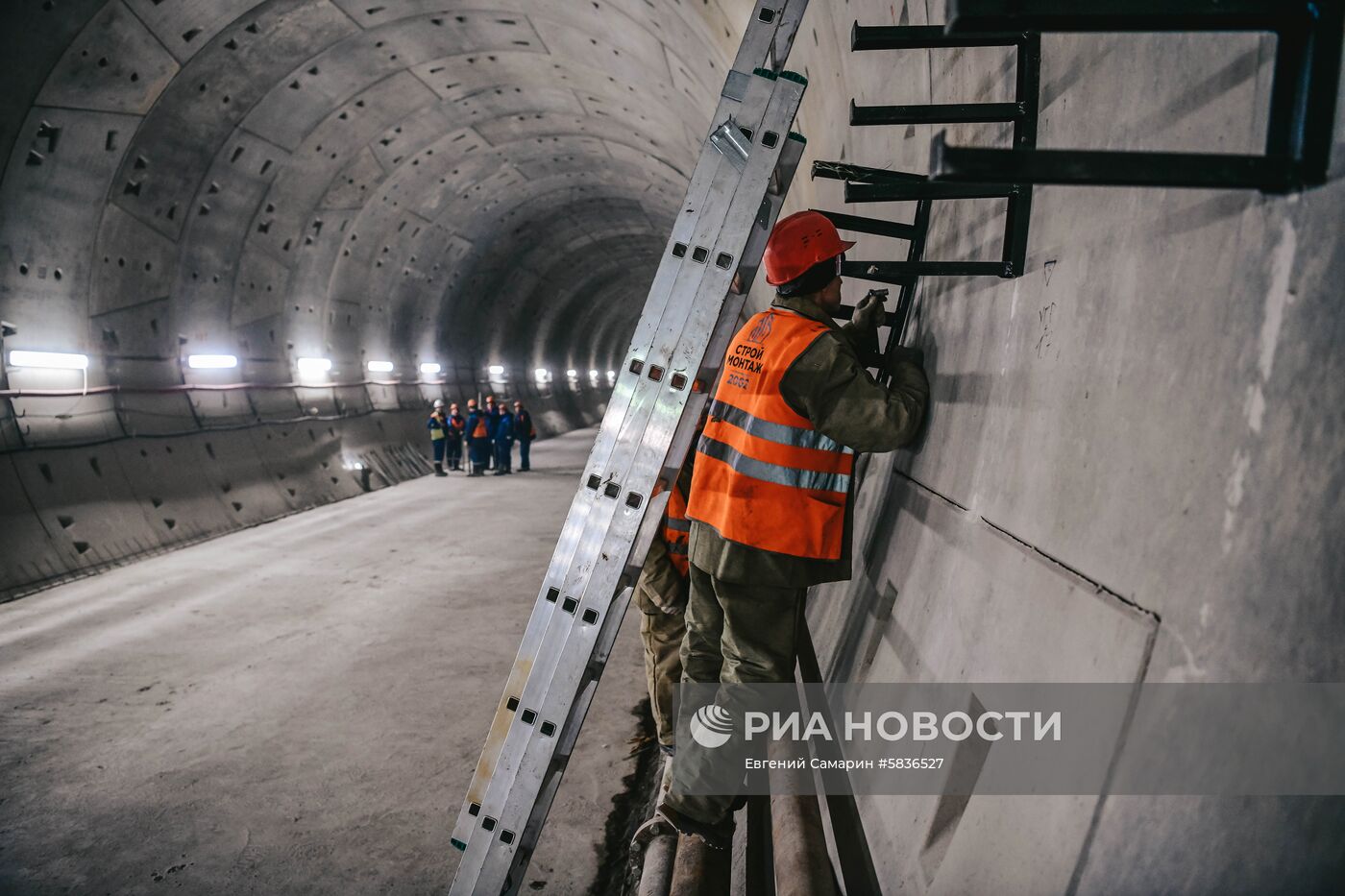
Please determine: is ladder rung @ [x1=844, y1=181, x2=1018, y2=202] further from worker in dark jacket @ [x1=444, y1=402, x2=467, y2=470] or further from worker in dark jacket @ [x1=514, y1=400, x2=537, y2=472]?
worker in dark jacket @ [x1=444, y1=402, x2=467, y2=470]

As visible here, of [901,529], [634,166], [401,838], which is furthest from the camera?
[634,166]

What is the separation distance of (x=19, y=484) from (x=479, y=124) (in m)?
7.76

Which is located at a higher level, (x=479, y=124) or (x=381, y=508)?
(x=479, y=124)

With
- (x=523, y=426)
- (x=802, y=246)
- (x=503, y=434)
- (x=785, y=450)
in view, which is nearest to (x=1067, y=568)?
(x=785, y=450)

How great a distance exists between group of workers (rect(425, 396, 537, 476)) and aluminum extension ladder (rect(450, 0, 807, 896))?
13.4m

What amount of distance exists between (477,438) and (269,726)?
11575mm

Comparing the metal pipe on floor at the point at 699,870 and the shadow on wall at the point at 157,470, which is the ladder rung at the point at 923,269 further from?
the shadow on wall at the point at 157,470

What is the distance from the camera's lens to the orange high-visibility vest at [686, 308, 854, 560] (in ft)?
7.84

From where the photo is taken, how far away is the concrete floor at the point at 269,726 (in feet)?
10.7

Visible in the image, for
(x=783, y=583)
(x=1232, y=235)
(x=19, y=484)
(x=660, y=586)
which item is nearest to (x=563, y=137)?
(x=19, y=484)

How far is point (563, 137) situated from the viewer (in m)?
13.0

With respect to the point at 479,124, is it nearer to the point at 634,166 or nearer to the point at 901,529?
the point at 634,166

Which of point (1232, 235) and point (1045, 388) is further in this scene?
point (1045, 388)

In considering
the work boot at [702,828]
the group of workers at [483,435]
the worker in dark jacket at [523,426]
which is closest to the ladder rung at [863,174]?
the work boot at [702,828]
